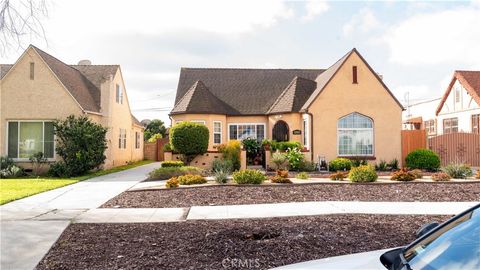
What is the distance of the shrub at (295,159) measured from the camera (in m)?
A: 21.1

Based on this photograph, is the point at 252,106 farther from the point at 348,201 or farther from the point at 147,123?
the point at 147,123

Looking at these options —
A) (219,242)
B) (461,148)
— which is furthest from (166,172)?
(461,148)

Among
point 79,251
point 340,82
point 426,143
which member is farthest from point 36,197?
point 426,143

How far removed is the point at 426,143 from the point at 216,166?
41.8ft

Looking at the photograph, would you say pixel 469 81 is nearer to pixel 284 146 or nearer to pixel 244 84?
pixel 244 84

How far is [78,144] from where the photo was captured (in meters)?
20.8

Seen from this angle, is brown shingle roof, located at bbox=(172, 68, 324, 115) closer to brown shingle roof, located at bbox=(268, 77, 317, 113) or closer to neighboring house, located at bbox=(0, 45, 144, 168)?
brown shingle roof, located at bbox=(268, 77, 317, 113)

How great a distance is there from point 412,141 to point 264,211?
16.6m

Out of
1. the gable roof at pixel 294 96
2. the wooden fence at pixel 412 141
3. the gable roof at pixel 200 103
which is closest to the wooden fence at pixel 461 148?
the wooden fence at pixel 412 141

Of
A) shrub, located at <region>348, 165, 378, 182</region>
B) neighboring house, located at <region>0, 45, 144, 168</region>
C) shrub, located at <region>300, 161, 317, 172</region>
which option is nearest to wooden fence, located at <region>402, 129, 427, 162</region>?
shrub, located at <region>300, 161, 317, 172</region>

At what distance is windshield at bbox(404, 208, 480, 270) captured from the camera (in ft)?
9.07

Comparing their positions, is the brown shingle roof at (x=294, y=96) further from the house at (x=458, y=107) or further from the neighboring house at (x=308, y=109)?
the house at (x=458, y=107)

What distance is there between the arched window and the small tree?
7.70 metres

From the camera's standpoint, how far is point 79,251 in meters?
6.54
